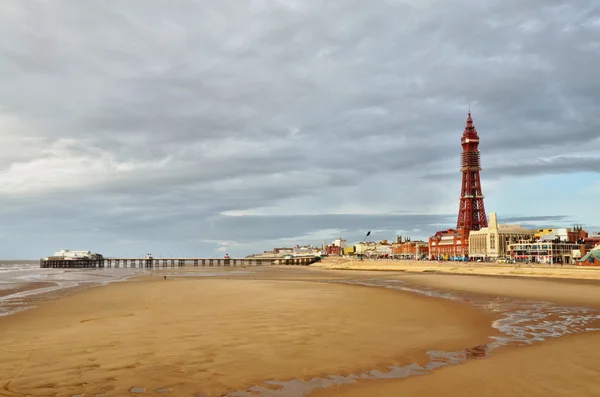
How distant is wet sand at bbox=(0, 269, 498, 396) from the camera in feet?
31.0

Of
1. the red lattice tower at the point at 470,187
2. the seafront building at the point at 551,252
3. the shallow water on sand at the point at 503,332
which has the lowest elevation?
the seafront building at the point at 551,252

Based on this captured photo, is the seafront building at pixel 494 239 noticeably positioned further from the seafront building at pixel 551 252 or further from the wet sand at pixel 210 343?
the wet sand at pixel 210 343

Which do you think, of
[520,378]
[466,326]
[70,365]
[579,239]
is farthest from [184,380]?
[579,239]

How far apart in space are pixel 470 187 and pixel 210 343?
594 ft

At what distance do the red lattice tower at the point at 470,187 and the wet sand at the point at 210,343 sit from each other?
6258 inches

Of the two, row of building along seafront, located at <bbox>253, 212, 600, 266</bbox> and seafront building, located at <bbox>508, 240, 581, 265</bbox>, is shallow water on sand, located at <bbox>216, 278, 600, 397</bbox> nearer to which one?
row of building along seafront, located at <bbox>253, 212, 600, 266</bbox>

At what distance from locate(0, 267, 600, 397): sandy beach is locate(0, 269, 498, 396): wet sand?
4 cm

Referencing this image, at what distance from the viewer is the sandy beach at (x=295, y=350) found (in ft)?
29.2

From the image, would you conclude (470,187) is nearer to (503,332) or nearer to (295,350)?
(503,332)

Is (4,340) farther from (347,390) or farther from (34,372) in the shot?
(347,390)

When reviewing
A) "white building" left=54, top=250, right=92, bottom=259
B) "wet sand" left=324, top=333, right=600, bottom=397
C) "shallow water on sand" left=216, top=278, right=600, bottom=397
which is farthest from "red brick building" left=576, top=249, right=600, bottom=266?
"white building" left=54, top=250, right=92, bottom=259

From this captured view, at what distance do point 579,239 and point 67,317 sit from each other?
5467 inches

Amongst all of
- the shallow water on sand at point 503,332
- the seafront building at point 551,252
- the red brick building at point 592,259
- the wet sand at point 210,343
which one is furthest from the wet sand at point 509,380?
the seafront building at point 551,252

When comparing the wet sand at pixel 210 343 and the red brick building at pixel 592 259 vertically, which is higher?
the wet sand at pixel 210 343
